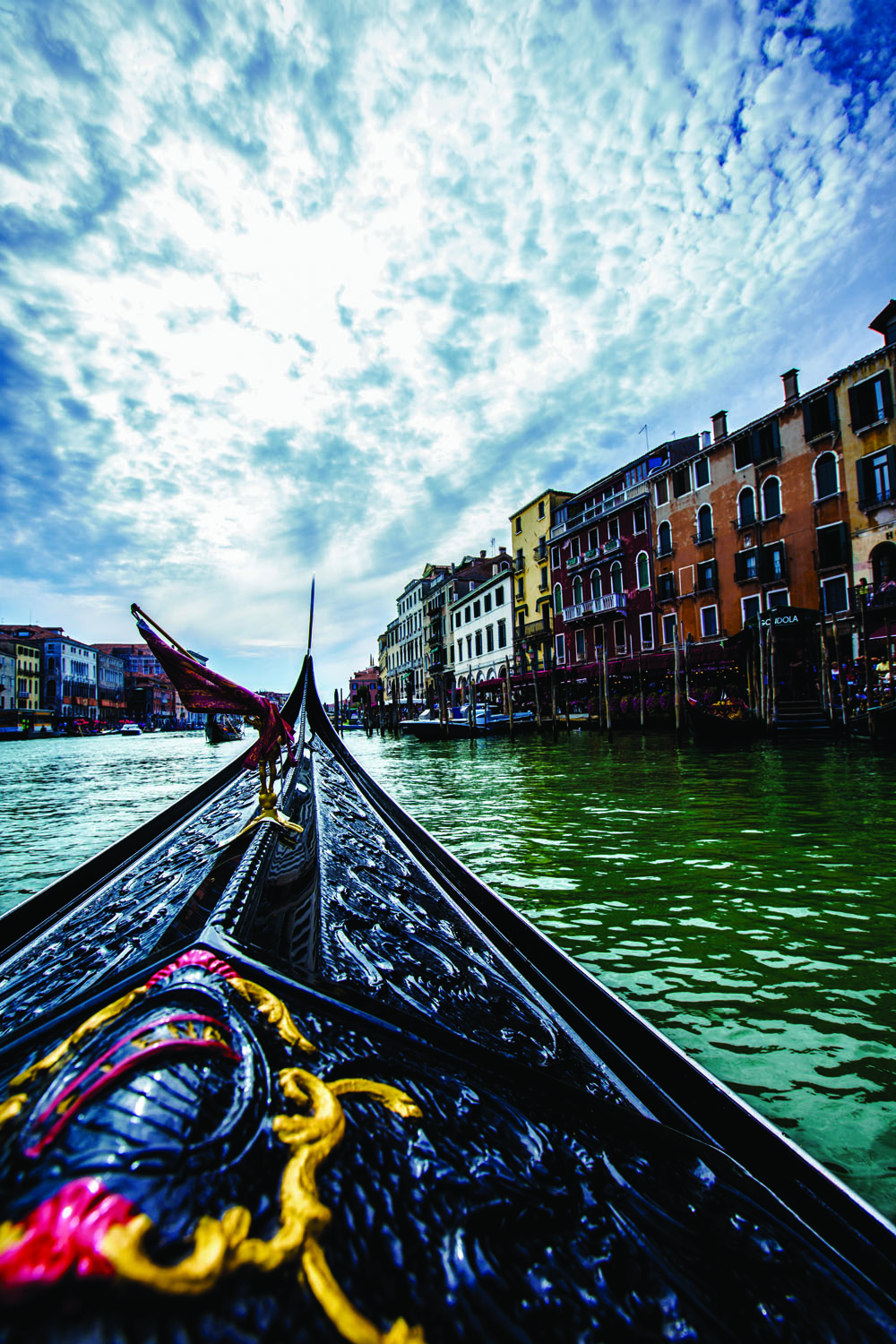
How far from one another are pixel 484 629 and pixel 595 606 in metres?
9.27

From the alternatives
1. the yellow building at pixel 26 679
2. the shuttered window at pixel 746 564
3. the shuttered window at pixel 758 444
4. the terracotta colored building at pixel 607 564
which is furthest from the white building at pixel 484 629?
the yellow building at pixel 26 679

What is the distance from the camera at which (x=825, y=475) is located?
534 inches

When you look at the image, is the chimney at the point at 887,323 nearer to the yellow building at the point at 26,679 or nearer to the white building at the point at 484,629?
the white building at the point at 484,629

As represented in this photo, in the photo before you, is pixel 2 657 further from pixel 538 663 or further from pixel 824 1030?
pixel 824 1030

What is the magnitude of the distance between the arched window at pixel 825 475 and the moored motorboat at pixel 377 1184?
611 inches

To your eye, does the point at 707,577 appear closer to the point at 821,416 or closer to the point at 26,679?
the point at 821,416

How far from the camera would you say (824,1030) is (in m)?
1.63

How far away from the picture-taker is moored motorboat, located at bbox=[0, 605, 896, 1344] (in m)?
0.39

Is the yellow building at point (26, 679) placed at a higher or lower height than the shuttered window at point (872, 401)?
lower

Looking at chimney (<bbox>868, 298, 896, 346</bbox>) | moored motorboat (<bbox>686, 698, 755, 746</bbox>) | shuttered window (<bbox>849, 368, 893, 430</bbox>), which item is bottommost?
moored motorboat (<bbox>686, 698, 755, 746</bbox>)

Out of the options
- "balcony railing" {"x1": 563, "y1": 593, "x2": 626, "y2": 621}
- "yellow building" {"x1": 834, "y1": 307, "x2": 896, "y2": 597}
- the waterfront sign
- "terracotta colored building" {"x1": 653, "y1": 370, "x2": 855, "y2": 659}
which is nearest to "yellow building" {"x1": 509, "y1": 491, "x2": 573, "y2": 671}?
"balcony railing" {"x1": 563, "y1": 593, "x2": 626, "y2": 621}

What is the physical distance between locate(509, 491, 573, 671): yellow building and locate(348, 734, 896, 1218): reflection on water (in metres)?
17.8

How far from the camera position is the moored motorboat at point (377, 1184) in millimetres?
390

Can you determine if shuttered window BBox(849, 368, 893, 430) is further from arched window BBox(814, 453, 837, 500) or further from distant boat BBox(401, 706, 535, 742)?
distant boat BBox(401, 706, 535, 742)
